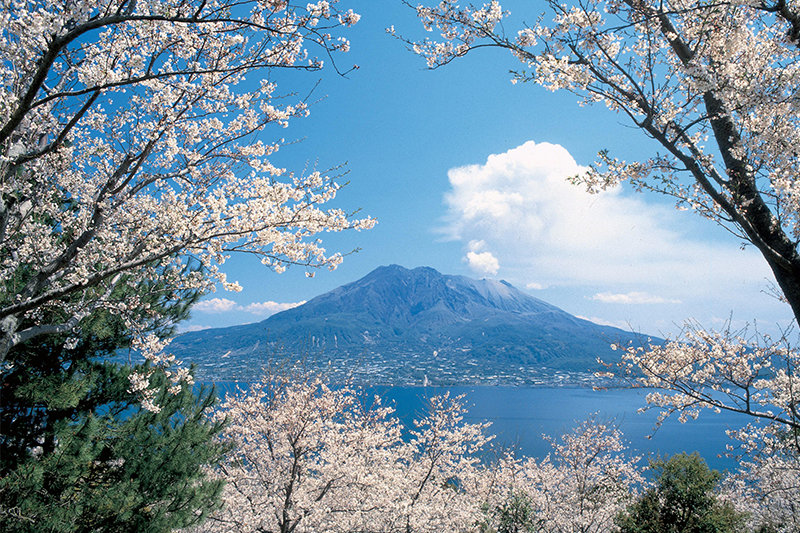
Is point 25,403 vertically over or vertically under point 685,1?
under

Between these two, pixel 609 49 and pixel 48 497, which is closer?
pixel 609 49

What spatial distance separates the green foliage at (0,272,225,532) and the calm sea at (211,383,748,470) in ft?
60.7

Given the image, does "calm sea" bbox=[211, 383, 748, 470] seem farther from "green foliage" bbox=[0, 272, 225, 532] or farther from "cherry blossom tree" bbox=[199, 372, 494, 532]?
"green foliage" bbox=[0, 272, 225, 532]

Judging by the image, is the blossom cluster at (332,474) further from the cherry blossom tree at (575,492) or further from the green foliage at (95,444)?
the green foliage at (95,444)

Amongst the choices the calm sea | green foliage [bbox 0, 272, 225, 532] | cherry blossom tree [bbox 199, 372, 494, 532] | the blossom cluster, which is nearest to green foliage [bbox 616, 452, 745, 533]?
the blossom cluster

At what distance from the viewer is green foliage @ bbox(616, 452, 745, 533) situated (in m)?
9.10

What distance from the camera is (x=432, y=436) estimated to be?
11.4m

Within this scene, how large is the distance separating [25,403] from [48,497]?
71.8 inches

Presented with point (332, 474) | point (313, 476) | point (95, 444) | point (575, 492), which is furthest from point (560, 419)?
point (95, 444)

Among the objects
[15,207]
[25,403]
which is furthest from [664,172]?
[25,403]

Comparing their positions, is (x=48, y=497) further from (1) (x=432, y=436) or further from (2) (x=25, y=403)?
(1) (x=432, y=436)

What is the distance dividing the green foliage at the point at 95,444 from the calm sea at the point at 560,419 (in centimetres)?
1850

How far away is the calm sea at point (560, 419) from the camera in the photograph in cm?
4597

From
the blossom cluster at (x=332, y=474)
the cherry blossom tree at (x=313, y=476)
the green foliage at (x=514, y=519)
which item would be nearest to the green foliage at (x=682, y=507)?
the blossom cluster at (x=332, y=474)
